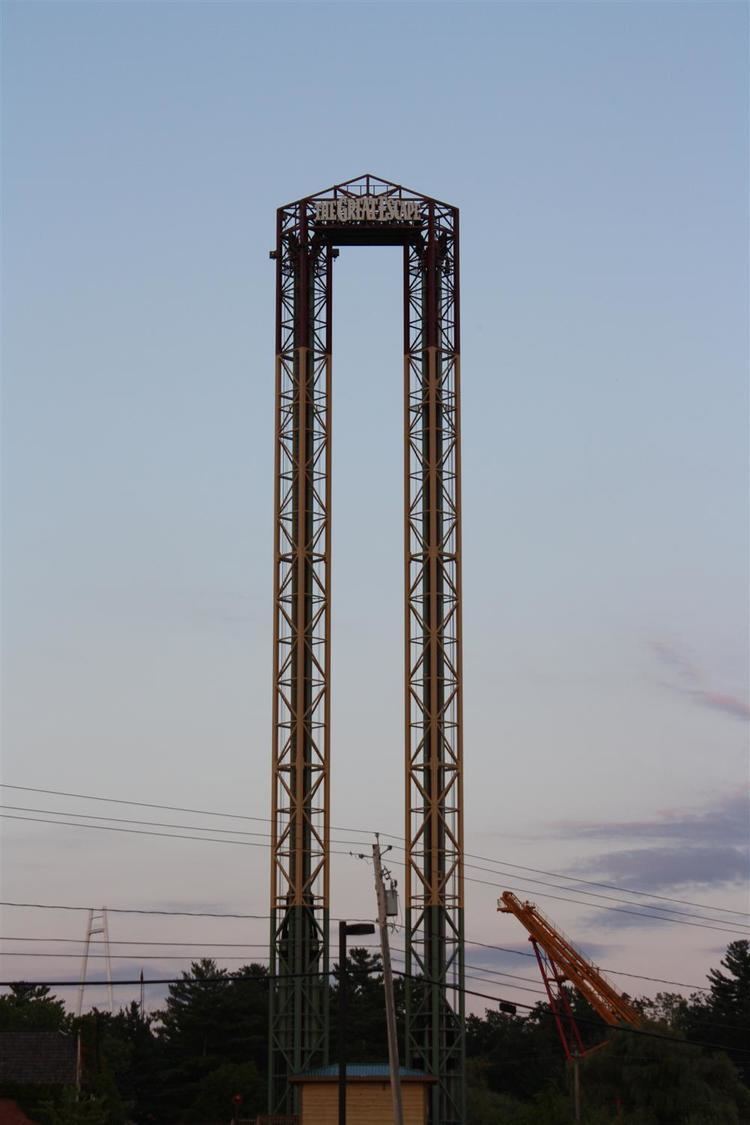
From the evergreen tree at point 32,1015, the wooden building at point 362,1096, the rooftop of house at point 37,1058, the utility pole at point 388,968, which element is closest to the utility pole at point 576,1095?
the wooden building at point 362,1096

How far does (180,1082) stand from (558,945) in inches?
1241

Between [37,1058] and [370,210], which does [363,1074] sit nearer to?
[37,1058]

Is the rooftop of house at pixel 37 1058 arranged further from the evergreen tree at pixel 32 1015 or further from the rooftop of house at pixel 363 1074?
the evergreen tree at pixel 32 1015

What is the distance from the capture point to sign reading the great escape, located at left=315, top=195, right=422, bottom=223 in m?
72.6

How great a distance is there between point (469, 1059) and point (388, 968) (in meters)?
75.8

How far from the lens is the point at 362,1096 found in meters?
59.6

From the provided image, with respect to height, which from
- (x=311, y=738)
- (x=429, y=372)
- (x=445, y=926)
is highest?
(x=429, y=372)

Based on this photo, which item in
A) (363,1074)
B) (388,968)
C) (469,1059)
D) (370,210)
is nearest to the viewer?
(388,968)

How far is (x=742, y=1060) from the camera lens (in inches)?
4156

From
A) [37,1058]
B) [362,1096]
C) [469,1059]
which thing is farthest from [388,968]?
[469,1059]

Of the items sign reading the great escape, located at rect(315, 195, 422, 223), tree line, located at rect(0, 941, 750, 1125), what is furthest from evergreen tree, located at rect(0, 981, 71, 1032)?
sign reading the great escape, located at rect(315, 195, 422, 223)

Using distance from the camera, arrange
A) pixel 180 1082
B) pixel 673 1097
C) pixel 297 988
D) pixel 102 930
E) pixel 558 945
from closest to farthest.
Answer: pixel 297 988 < pixel 673 1097 < pixel 558 945 < pixel 180 1082 < pixel 102 930

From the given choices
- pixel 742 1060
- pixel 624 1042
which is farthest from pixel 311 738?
pixel 742 1060

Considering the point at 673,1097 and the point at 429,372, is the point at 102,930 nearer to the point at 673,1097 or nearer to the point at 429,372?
the point at 673,1097
